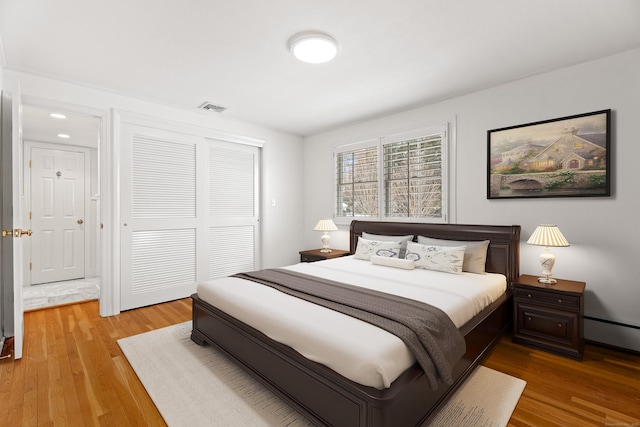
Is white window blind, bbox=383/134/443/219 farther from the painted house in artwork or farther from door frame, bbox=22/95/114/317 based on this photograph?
door frame, bbox=22/95/114/317

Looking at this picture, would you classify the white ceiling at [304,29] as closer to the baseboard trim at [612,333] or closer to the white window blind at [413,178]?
the white window blind at [413,178]

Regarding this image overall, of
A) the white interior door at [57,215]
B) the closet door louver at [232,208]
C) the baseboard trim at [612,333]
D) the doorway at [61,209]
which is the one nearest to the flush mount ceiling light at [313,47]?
the closet door louver at [232,208]

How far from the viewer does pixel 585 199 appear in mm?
2730

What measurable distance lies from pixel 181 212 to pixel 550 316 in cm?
419

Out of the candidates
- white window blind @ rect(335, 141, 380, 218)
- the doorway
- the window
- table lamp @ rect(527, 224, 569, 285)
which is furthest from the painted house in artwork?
the doorway

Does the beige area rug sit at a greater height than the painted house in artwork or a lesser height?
lesser

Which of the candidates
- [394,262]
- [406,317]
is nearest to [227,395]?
[406,317]

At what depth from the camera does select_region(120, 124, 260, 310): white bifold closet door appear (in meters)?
3.68

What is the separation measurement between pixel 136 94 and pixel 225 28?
1899 mm

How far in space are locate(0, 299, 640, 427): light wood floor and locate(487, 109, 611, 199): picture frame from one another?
144cm

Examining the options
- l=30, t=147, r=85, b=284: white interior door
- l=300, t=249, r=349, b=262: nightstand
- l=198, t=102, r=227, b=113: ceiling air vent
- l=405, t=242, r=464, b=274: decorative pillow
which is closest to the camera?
l=405, t=242, r=464, b=274: decorative pillow

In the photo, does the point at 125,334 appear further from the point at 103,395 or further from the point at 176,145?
the point at 176,145

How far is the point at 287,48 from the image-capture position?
8.29ft

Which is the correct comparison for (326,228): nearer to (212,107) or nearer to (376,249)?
(376,249)
